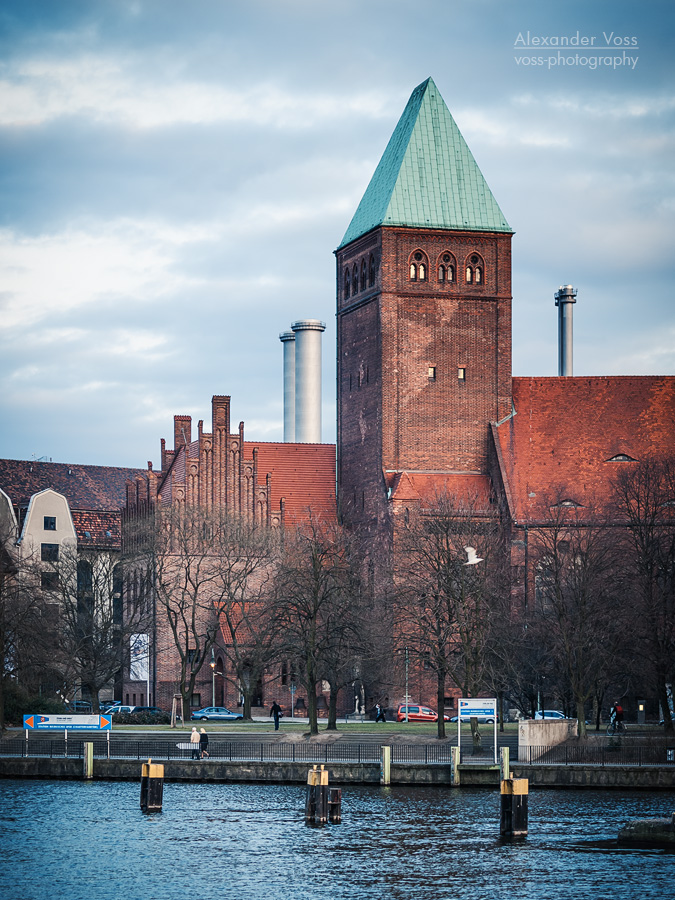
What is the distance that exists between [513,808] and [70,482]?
254 feet

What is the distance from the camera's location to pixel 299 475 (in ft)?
295

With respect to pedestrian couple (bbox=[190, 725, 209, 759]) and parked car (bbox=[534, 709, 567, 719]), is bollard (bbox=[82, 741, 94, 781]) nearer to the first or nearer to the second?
pedestrian couple (bbox=[190, 725, 209, 759])

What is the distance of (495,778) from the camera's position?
53812 mm

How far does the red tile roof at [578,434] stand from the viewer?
273 feet

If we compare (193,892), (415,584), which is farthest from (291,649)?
(193,892)

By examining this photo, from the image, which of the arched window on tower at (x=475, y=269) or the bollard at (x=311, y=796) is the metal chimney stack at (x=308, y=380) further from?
the bollard at (x=311, y=796)

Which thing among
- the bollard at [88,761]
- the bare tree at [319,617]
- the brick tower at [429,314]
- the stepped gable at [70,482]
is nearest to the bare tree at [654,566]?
the brick tower at [429,314]

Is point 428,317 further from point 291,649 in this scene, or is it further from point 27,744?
point 27,744

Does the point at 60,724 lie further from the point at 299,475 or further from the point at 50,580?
the point at 299,475

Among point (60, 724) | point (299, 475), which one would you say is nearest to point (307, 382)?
point (299, 475)

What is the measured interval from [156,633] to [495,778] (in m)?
35.1

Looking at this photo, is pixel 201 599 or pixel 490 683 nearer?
pixel 490 683

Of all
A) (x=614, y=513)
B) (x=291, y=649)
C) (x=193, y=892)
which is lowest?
(x=193, y=892)

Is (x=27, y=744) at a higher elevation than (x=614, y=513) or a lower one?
lower
